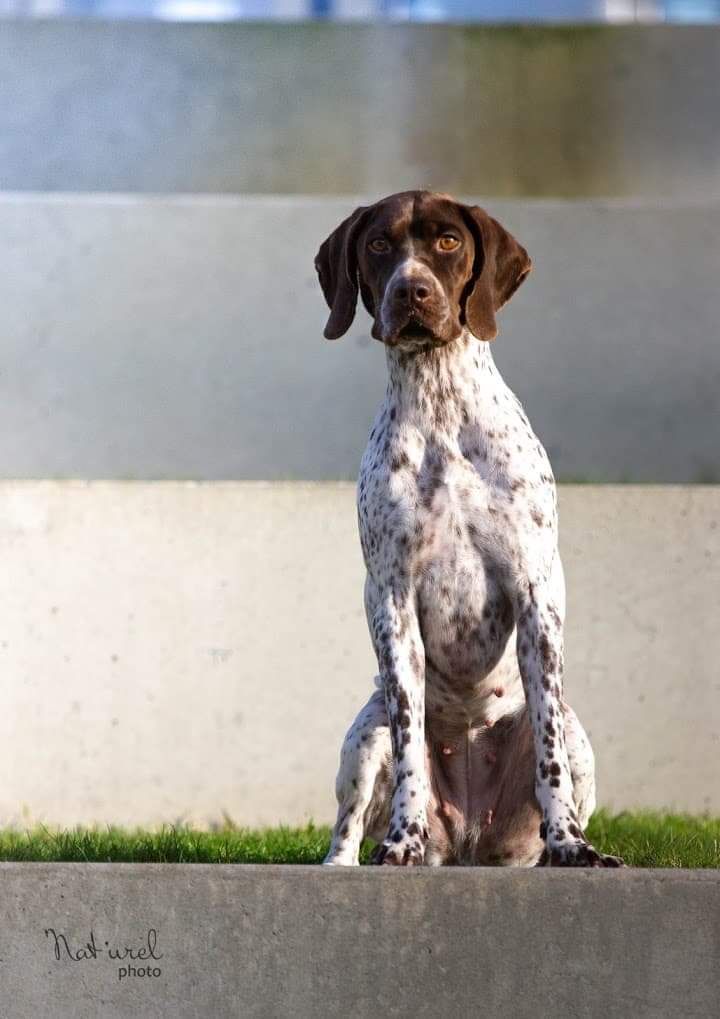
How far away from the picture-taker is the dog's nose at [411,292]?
138 inches

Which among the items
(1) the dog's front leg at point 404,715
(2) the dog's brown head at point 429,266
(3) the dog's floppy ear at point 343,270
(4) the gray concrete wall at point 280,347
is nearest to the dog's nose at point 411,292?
(2) the dog's brown head at point 429,266

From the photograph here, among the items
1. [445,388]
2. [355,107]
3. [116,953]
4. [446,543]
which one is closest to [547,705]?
[446,543]

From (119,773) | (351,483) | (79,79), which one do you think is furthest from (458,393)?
(79,79)

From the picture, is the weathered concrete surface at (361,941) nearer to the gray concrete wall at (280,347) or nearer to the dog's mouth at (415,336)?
the dog's mouth at (415,336)

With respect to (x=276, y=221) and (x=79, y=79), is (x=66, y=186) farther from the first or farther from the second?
(x=276, y=221)

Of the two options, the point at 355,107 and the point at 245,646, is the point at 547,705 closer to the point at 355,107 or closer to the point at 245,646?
the point at 245,646

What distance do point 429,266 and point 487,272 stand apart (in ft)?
0.50

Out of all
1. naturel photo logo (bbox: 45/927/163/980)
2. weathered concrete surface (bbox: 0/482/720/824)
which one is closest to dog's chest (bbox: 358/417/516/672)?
naturel photo logo (bbox: 45/927/163/980)

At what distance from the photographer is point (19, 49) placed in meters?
6.97

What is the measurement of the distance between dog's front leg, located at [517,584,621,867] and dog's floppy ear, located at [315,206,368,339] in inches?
31.7

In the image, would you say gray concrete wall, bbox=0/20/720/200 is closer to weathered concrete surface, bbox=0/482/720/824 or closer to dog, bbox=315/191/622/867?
weathered concrete surface, bbox=0/482/720/824

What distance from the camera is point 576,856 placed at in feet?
10.7

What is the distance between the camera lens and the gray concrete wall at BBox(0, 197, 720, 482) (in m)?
6.52

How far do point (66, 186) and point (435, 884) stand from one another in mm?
4750
